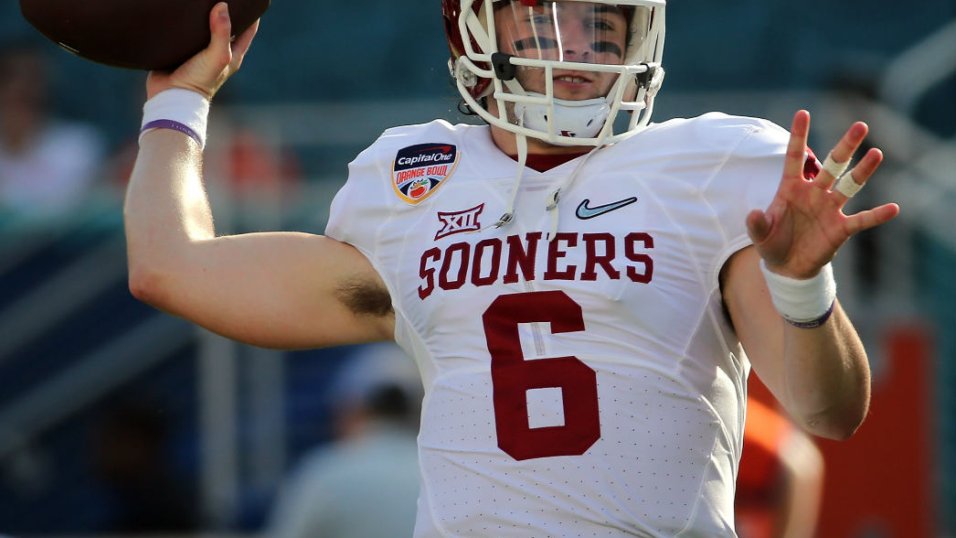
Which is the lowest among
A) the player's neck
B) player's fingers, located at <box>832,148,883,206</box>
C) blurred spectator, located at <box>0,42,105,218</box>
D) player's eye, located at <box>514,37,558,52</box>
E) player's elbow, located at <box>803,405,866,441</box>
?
blurred spectator, located at <box>0,42,105,218</box>

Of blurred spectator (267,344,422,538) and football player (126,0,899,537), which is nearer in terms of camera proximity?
football player (126,0,899,537)

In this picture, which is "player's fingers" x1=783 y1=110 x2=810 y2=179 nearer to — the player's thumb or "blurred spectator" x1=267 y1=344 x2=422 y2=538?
the player's thumb

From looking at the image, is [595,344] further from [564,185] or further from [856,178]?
[856,178]

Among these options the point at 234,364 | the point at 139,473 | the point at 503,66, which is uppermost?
the point at 503,66

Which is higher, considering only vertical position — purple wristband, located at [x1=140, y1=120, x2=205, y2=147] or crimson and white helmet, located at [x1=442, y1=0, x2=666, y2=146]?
crimson and white helmet, located at [x1=442, y1=0, x2=666, y2=146]

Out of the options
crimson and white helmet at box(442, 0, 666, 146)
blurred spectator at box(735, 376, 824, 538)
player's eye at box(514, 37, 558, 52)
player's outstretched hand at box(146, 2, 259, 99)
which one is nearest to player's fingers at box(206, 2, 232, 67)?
player's outstretched hand at box(146, 2, 259, 99)

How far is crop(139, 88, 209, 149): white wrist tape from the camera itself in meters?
2.78

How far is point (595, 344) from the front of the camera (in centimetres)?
234

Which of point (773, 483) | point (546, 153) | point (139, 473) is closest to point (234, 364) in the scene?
point (139, 473)

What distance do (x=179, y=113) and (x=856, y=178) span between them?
4.05 feet

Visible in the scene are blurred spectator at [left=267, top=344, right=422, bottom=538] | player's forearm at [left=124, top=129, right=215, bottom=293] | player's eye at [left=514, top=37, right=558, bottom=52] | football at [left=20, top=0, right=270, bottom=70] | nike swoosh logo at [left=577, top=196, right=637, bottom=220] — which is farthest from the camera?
blurred spectator at [left=267, top=344, right=422, bottom=538]

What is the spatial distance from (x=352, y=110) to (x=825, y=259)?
508 centimetres

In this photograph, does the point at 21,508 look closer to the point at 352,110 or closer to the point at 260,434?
the point at 260,434

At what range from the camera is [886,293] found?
6008 mm
